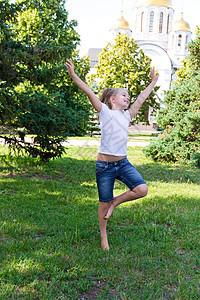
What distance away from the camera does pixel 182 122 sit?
→ 11.0 m

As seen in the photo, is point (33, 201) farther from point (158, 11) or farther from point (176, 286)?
point (158, 11)

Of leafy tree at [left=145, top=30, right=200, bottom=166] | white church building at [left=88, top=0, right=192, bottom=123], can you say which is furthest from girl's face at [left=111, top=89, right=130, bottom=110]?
white church building at [left=88, top=0, right=192, bottom=123]

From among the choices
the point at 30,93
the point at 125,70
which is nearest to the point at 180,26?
the point at 125,70

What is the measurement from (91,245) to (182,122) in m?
8.17

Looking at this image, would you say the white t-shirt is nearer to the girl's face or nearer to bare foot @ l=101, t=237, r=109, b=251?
the girl's face

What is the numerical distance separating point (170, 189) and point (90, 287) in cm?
440

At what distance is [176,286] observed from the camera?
2854 mm

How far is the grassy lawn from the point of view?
2.75 metres

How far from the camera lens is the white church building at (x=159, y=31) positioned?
60.0 meters

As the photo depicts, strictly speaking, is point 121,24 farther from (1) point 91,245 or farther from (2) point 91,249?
(2) point 91,249

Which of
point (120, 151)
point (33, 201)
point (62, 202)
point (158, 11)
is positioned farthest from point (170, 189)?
point (158, 11)

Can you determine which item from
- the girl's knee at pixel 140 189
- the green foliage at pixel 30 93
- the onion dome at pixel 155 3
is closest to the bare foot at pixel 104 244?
the girl's knee at pixel 140 189

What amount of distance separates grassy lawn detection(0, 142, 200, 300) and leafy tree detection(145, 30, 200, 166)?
4.47 m

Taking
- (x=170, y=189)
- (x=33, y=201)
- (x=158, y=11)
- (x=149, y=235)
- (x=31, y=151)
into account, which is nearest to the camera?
(x=149, y=235)
